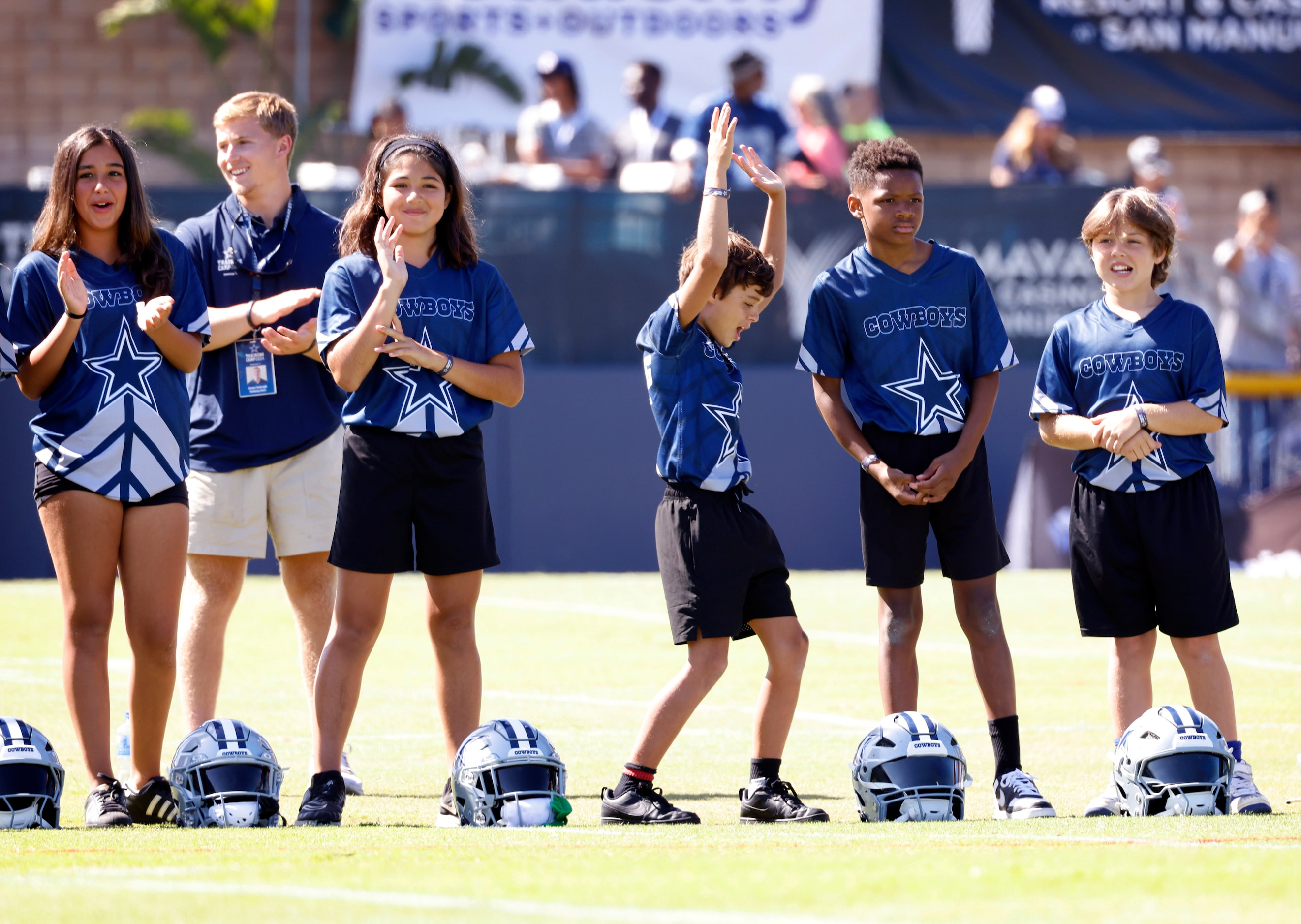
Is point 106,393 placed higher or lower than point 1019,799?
higher

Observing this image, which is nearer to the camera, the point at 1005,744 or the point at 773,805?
the point at 773,805

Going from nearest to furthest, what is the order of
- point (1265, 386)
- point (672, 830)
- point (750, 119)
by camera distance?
point (672, 830), point (1265, 386), point (750, 119)

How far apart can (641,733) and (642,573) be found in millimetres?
8473

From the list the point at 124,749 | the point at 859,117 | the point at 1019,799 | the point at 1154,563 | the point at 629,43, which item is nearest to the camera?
the point at 1019,799

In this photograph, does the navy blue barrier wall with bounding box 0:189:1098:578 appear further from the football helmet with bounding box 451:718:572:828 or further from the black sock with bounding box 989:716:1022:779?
the football helmet with bounding box 451:718:572:828

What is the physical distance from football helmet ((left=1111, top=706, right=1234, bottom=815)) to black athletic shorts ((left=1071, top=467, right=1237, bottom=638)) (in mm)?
490

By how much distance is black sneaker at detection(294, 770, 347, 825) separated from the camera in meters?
4.93

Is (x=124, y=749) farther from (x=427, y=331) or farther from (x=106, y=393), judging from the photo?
(x=427, y=331)

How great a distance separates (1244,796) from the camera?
5141 mm

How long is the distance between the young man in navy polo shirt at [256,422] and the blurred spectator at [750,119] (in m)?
8.42

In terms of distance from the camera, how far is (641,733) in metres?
5.14

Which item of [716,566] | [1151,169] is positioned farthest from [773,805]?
Result: [1151,169]

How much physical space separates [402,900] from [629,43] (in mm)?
16850

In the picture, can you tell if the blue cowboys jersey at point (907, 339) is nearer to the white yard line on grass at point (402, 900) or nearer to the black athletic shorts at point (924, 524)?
the black athletic shorts at point (924, 524)
